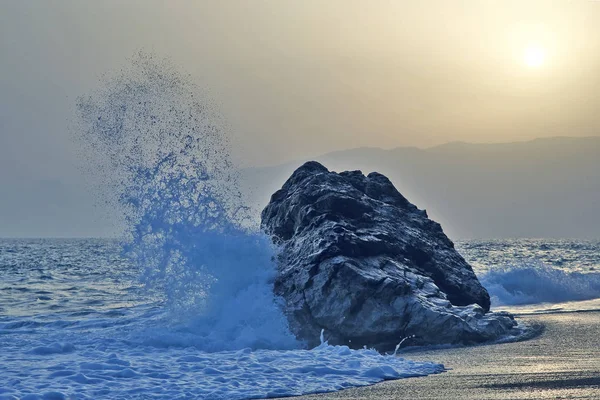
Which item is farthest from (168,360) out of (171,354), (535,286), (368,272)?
(535,286)

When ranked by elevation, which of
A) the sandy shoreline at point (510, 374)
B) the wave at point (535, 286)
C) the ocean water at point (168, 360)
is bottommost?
the sandy shoreline at point (510, 374)

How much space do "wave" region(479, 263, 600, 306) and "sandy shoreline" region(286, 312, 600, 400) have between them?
9165 mm

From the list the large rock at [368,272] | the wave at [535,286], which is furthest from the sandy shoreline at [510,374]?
the wave at [535,286]

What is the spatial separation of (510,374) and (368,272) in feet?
14.3

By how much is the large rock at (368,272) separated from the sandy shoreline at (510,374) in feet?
2.76

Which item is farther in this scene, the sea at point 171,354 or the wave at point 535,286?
the wave at point 535,286

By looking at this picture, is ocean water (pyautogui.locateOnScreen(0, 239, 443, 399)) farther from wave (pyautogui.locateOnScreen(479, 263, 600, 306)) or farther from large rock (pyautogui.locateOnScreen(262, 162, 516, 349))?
wave (pyautogui.locateOnScreen(479, 263, 600, 306))

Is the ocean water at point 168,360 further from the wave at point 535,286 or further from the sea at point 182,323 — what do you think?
the wave at point 535,286

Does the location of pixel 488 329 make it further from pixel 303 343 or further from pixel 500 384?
pixel 500 384

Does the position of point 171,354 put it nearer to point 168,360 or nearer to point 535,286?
point 168,360

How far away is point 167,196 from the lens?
16031 mm

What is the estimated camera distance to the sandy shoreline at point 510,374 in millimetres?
8188

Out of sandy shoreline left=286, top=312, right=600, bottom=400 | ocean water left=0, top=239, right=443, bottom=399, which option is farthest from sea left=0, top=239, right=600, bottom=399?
sandy shoreline left=286, top=312, right=600, bottom=400

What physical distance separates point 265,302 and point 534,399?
7053 mm
